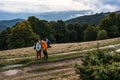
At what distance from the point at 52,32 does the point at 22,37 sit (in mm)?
18487

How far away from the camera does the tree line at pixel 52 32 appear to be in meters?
105

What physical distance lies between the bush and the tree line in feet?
254

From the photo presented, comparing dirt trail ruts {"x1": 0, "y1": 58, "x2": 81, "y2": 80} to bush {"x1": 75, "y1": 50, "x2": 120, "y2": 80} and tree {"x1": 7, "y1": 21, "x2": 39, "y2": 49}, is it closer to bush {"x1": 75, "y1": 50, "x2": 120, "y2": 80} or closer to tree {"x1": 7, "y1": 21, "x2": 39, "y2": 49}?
bush {"x1": 75, "y1": 50, "x2": 120, "y2": 80}

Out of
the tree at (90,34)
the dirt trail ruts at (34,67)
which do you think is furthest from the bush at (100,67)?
the tree at (90,34)

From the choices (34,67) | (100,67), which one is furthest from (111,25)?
(100,67)

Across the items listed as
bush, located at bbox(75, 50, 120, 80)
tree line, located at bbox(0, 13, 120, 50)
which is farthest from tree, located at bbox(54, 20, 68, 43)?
bush, located at bbox(75, 50, 120, 80)

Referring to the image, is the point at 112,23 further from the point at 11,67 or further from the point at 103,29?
the point at 11,67

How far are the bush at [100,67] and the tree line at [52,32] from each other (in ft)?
254

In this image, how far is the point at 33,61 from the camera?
40.8 meters

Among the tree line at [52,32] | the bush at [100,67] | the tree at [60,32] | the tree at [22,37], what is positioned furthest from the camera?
the tree at [60,32]

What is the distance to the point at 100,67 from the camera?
2312cm

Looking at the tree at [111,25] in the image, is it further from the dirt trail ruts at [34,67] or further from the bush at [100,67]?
the bush at [100,67]

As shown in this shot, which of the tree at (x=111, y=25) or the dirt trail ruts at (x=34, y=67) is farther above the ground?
the tree at (x=111, y=25)

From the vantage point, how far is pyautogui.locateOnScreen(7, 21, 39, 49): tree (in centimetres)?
10362
